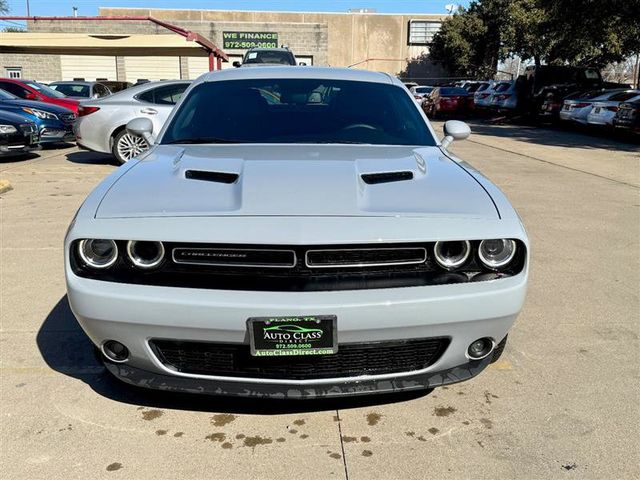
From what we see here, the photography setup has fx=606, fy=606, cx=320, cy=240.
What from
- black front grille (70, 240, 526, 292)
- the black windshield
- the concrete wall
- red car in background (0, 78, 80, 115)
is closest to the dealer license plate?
black front grille (70, 240, 526, 292)

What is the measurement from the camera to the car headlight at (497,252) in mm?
2635

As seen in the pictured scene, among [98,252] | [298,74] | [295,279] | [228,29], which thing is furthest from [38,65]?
[295,279]

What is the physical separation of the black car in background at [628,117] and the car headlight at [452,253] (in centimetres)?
1529

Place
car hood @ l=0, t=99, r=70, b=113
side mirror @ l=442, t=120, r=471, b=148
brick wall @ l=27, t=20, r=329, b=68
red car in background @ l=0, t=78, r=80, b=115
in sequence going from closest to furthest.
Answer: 1. side mirror @ l=442, t=120, r=471, b=148
2. car hood @ l=0, t=99, r=70, b=113
3. red car in background @ l=0, t=78, r=80, b=115
4. brick wall @ l=27, t=20, r=329, b=68

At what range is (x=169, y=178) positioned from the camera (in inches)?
114

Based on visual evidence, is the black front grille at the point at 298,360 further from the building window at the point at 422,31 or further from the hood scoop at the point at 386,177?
the building window at the point at 422,31

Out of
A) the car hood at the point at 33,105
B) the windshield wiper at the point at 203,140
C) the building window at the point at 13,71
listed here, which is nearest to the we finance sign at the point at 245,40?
the building window at the point at 13,71

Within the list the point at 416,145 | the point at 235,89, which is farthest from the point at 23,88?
the point at 416,145

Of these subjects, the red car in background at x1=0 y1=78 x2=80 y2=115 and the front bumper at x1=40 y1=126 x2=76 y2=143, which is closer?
the front bumper at x1=40 y1=126 x2=76 y2=143

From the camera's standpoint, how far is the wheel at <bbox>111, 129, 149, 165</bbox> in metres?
10.4

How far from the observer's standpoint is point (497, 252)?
267cm

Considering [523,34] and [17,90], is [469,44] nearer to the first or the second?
[523,34]

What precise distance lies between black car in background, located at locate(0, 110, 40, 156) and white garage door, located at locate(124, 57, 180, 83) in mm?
30391

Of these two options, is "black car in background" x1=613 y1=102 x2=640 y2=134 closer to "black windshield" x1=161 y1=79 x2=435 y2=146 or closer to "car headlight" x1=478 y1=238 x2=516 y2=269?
"black windshield" x1=161 y1=79 x2=435 y2=146
